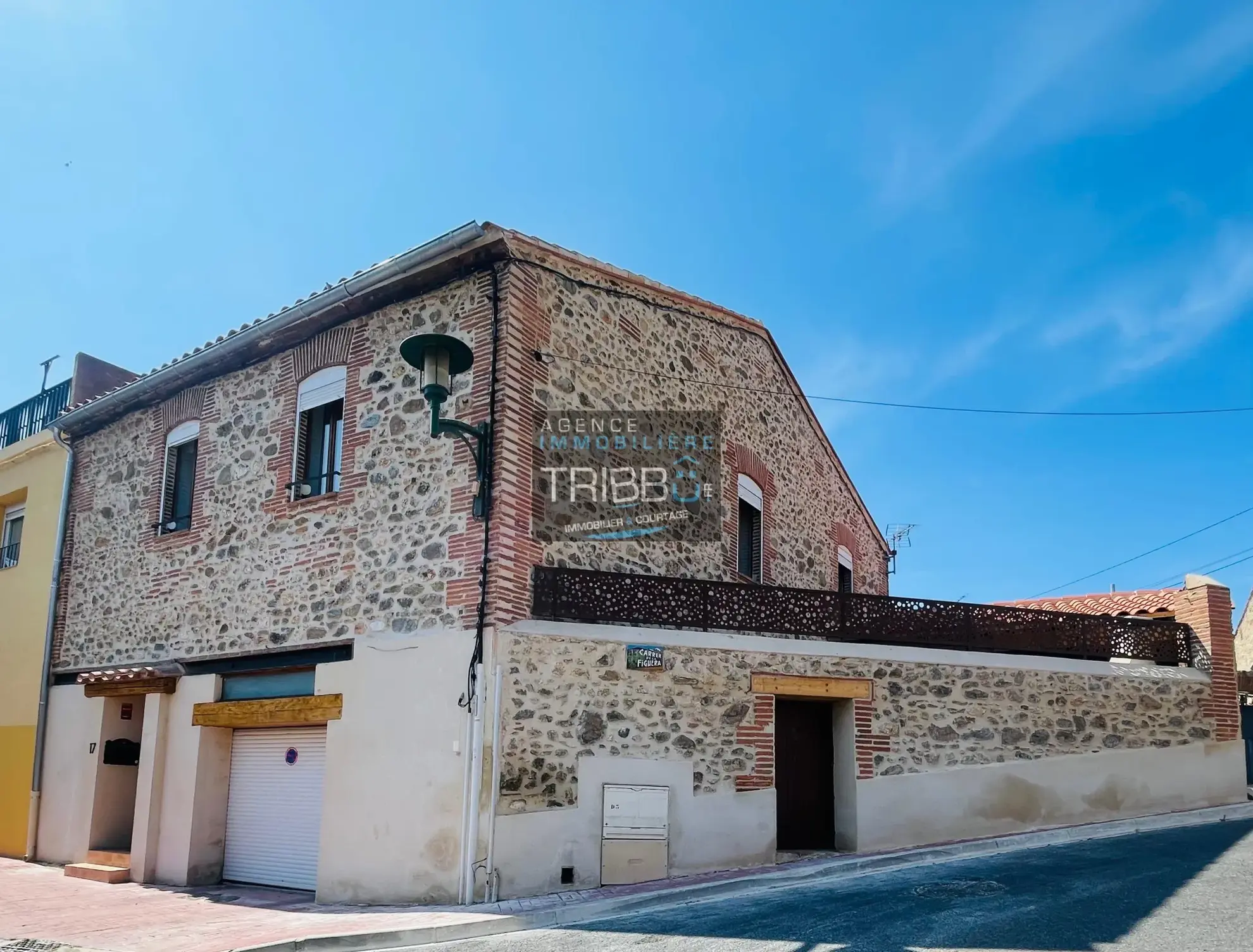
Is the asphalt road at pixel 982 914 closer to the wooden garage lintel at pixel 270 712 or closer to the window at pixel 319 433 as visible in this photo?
the wooden garage lintel at pixel 270 712

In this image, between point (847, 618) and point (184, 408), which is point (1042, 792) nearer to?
point (847, 618)

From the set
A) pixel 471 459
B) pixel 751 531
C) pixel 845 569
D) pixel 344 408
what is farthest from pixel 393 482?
pixel 845 569

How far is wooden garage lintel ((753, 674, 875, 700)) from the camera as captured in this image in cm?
998

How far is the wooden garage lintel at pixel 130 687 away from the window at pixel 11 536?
3.73 meters

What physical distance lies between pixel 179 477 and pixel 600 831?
743 cm

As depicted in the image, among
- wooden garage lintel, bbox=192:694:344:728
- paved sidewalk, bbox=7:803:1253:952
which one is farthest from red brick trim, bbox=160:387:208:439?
paved sidewalk, bbox=7:803:1253:952

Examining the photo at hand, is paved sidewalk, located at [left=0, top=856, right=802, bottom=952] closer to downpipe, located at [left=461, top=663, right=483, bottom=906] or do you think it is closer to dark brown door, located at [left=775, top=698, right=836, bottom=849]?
downpipe, located at [left=461, top=663, right=483, bottom=906]

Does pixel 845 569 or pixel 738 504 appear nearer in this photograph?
pixel 738 504

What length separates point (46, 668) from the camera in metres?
13.8

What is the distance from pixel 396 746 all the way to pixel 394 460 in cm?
278

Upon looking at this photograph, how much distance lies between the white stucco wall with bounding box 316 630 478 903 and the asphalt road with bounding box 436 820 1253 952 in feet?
4.68

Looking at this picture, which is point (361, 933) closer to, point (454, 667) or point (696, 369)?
point (454, 667)

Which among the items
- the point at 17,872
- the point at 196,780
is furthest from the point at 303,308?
the point at 17,872

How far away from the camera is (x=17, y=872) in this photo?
39.5ft
